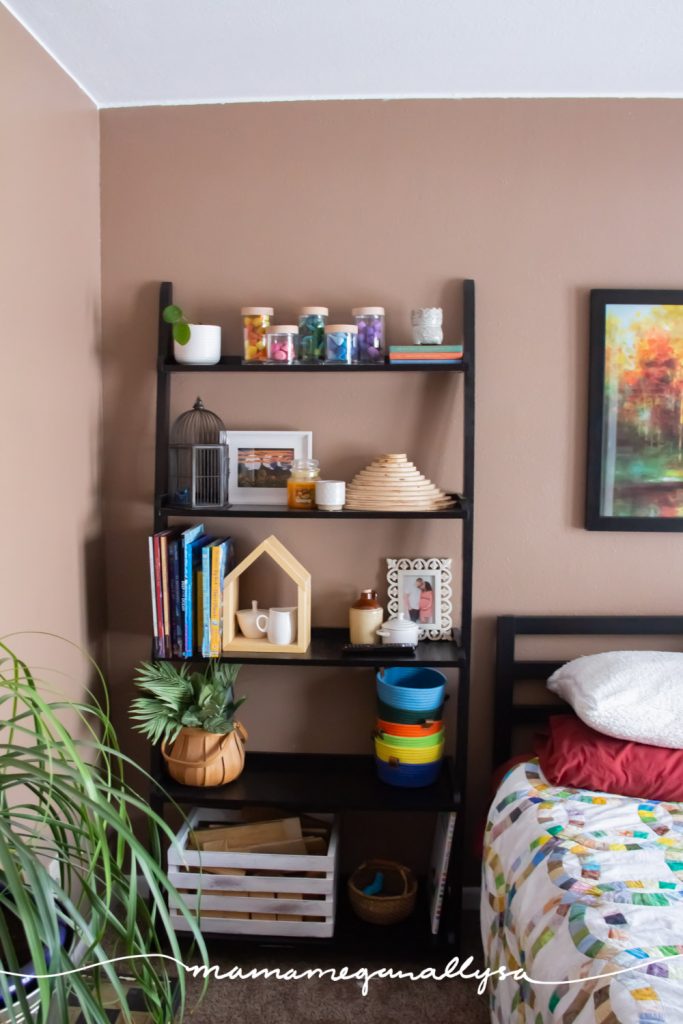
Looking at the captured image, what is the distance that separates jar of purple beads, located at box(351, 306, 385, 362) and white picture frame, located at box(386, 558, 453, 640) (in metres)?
0.58

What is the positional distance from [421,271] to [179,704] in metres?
1.36

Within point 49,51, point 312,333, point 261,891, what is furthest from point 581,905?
point 49,51

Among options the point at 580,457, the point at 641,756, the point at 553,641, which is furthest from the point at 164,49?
the point at 641,756

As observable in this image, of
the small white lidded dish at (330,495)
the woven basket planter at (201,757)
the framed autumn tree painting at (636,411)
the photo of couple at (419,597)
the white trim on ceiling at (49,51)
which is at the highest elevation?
the white trim on ceiling at (49,51)

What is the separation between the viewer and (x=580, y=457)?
251cm

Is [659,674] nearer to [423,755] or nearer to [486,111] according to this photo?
[423,755]

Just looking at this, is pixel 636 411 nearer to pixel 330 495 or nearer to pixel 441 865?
pixel 330 495

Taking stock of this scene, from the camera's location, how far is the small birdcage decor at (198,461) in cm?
241

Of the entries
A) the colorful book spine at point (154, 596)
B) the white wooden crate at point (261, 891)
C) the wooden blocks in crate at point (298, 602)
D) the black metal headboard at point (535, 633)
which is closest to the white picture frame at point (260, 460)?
the wooden blocks in crate at point (298, 602)

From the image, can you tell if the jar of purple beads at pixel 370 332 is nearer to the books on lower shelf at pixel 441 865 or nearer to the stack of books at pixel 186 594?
the stack of books at pixel 186 594

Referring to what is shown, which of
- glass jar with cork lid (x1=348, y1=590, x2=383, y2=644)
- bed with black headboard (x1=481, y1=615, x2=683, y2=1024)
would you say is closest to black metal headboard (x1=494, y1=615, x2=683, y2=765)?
bed with black headboard (x1=481, y1=615, x2=683, y2=1024)

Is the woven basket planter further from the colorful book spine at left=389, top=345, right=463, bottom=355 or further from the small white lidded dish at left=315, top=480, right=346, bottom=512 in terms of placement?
the colorful book spine at left=389, top=345, right=463, bottom=355

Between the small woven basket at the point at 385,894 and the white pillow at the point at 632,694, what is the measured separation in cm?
70

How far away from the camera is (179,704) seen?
2.33 m
